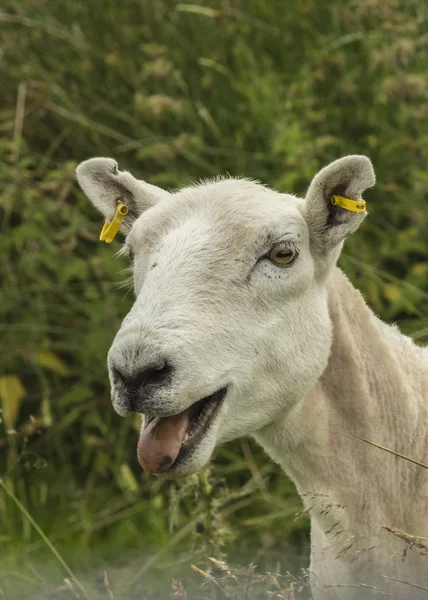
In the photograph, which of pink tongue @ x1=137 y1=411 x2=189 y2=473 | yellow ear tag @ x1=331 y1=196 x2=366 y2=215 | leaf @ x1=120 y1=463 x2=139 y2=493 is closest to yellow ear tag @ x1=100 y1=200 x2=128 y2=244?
yellow ear tag @ x1=331 y1=196 x2=366 y2=215

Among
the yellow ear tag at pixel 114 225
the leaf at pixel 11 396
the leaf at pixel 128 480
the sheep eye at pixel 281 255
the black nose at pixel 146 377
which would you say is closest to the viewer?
the black nose at pixel 146 377

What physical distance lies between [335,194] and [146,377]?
102cm

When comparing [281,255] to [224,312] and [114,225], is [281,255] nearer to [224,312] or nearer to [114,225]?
[224,312]

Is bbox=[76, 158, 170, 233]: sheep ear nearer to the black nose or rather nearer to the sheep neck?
the sheep neck

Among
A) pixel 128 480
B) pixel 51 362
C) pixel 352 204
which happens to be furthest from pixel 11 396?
pixel 352 204

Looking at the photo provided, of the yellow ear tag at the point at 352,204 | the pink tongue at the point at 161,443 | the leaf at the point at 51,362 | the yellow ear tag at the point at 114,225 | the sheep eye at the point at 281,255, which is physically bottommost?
the pink tongue at the point at 161,443

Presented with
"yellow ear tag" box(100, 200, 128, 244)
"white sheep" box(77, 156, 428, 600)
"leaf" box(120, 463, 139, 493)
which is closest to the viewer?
"white sheep" box(77, 156, 428, 600)

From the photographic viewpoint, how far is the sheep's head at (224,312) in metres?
2.66

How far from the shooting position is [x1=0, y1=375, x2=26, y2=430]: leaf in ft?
18.6

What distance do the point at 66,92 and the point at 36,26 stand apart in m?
0.46

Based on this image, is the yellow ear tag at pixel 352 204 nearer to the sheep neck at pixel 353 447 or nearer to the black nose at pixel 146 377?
the sheep neck at pixel 353 447

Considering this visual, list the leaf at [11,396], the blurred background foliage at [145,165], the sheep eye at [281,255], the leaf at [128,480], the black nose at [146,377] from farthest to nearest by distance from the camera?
1. the leaf at [11,396]
2. the blurred background foliage at [145,165]
3. the leaf at [128,480]
4. the sheep eye at [281,255]
5. the black nose at [146,377]

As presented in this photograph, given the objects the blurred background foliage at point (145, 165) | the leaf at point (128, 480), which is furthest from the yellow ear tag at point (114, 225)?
the leaf at point (128, 480)

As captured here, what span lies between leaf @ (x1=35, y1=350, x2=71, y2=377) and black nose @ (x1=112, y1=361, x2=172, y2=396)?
319cm
